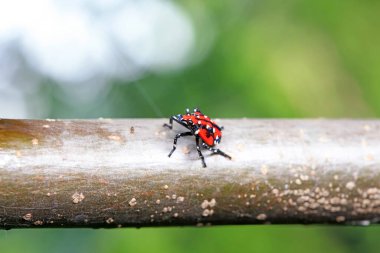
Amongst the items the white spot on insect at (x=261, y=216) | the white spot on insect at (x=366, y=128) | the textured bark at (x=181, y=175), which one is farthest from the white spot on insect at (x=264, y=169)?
the white spot on insect at (x=366, y=128)

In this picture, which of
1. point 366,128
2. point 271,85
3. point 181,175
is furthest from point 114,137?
point 271,85

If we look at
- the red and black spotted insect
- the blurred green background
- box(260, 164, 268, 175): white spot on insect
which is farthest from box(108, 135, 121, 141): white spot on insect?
the blurred green background

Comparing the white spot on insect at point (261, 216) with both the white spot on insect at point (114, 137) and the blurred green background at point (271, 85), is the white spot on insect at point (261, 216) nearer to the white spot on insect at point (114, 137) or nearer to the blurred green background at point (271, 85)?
the white spot on insect at point (114, 137)

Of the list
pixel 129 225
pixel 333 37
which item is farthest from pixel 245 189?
pixel 333 37

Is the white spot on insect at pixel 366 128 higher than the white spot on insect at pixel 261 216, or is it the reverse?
the white spot on insect at pixel 366 128

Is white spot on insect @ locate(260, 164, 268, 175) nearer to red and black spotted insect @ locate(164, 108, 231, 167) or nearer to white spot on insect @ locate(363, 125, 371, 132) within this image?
red and black spotted insect @ locate(164, 108, 231, 167)

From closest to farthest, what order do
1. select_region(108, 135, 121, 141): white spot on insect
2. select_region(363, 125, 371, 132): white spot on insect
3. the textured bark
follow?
the textured bark → select_region(108, 135, 121, 141): white spot on insect → select_region(363, 125, 371, 132): white spot on insect
